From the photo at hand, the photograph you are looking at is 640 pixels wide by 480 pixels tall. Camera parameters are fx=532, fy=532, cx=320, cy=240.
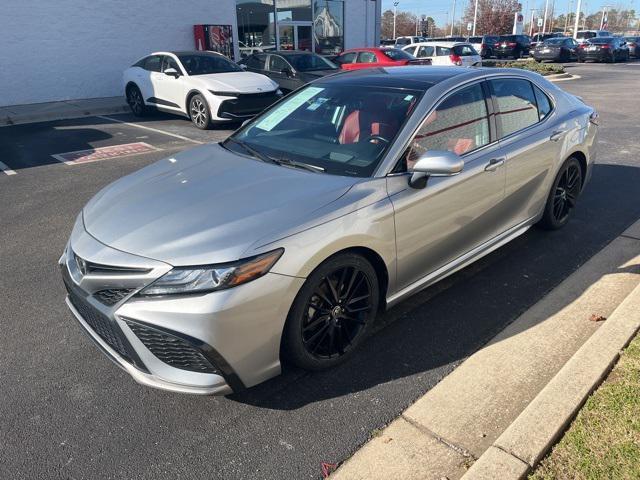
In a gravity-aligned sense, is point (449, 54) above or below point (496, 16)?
below

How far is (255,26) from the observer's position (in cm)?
2044

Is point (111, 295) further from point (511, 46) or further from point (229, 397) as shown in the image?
point (511, 46)

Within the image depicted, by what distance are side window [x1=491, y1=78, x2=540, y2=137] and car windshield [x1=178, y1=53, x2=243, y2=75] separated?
27.8ft

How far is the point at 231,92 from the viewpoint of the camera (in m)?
10.5

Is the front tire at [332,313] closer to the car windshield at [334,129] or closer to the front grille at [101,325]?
the car windshield at [334,129]

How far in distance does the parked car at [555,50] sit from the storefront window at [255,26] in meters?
19.4

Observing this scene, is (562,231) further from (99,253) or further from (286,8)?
(286,8)

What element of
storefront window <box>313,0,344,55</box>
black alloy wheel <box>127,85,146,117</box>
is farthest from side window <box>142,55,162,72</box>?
storefront window <box>313,0,344,55</box>

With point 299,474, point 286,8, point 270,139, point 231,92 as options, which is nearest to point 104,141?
point 231,92

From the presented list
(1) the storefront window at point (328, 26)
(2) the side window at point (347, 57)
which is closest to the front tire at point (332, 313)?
(2) the side window at point (347, 57)

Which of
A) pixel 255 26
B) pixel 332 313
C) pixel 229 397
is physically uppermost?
pixel 255 26

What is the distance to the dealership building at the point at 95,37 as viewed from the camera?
1408 cm

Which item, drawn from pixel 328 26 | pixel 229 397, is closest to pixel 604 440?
pixel 229 397

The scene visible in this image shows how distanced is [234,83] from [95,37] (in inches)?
273
